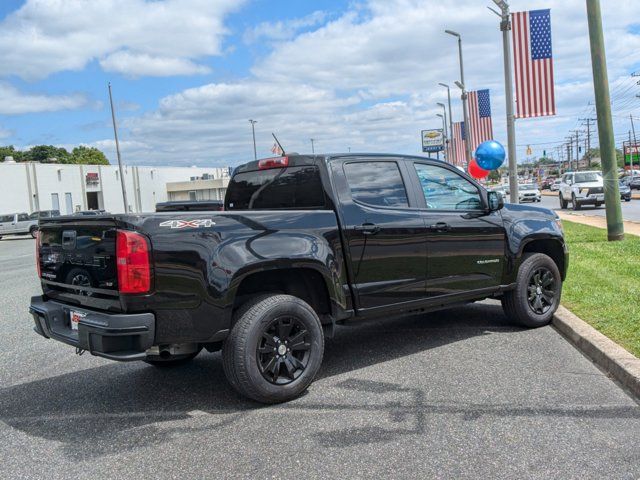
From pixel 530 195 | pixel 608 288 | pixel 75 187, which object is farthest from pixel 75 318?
pixel 75 187

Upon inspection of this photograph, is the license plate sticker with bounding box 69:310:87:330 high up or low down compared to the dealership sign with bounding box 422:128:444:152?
down

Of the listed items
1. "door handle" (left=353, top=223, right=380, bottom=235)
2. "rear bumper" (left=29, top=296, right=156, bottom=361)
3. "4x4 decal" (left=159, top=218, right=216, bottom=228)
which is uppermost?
"4x4 decal" (left=159, top=218, right=216, bottom=228)

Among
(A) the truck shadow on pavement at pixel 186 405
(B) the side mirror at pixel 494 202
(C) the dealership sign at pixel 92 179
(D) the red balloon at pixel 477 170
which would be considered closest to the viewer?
(A) the truck shadow on pavement at pixel 186 405

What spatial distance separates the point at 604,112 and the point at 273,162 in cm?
993

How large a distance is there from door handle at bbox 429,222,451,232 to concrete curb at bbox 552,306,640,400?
63.7 inches

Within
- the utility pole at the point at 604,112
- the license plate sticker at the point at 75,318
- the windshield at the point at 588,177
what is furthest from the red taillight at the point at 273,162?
the windshield at the point at 588,177

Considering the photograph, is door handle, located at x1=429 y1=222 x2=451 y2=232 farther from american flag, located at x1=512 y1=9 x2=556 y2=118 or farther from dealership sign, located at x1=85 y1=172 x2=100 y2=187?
dealership sign, located at x1=85 y1=172 x2=100 y2=187

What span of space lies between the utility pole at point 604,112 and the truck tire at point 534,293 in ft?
24.1

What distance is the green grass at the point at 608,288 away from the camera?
5.94 metres

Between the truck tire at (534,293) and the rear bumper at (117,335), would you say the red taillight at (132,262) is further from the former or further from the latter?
the truck tire at (534,293)

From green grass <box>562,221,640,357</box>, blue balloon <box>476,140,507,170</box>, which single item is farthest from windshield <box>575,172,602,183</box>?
green grass <box>562,221,640,357</box>

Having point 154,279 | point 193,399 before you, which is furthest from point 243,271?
point 193,399

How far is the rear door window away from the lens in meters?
5.49

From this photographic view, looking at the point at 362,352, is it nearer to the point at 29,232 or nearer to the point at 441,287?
the point at 441,287
